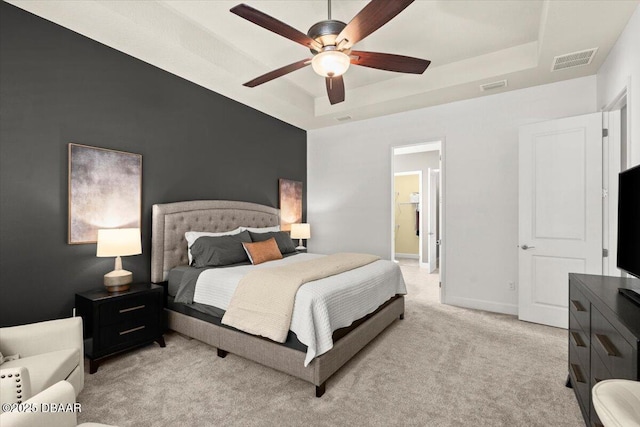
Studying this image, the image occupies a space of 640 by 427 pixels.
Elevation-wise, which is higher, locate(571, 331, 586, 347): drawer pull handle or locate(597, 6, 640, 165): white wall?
locate(597, 6, 640, 165): white wall

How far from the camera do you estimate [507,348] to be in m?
2.88

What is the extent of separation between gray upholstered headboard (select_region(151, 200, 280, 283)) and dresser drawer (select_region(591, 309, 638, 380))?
3.57m

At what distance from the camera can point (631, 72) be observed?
94.5 inches

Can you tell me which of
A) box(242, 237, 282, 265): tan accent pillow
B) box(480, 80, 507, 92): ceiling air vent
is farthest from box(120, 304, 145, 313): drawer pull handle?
box(480, 80, 507, 92): ceiling air vent

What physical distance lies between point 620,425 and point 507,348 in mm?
2389

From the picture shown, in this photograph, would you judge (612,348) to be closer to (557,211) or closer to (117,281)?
(557,211)

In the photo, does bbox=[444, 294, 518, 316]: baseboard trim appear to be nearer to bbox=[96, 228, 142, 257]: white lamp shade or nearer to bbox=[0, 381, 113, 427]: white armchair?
bbox=[96, 228, 142, 257]: white lamp shade

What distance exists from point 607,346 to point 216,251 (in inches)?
122

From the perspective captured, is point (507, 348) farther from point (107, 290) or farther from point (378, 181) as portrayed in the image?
point (107, 290)

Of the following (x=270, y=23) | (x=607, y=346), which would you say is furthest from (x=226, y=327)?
(x=607, y=346)

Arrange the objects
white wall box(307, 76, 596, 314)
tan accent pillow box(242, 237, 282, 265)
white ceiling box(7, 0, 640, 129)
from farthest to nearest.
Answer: white wall box(307, 76, 596, 314), tan accent pillow box(242, 237, 282, 265), white ceiling box(7, 0, 640, 129)

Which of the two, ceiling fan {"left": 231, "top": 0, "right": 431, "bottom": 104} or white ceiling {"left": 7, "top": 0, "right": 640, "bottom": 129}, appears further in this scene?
white ceiling {"left": 7, "top": 0, "right": 640, "bottom": 129}

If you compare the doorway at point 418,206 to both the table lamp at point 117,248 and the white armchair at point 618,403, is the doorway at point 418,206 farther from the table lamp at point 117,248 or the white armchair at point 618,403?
the white armchair at point 618,403

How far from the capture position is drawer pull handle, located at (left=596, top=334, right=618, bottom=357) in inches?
52.3
